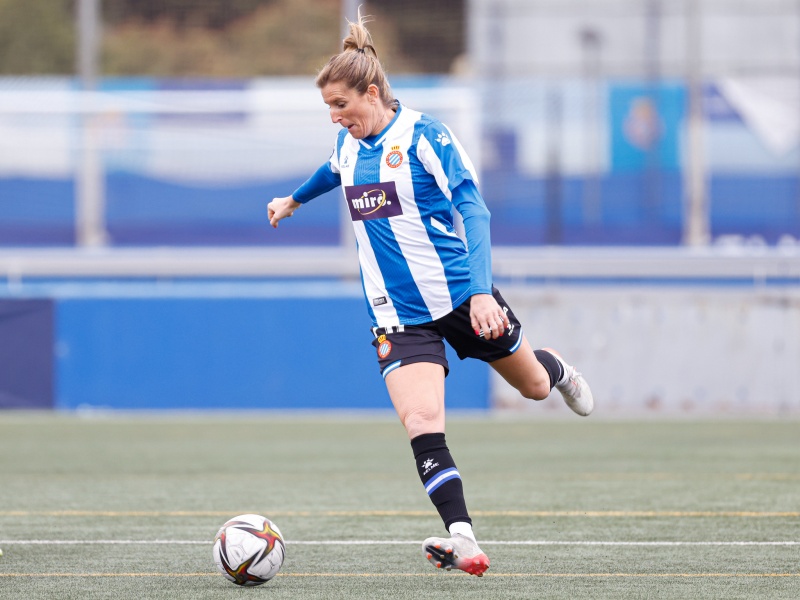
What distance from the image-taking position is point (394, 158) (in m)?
5.04

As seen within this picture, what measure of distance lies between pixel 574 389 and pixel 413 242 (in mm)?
1338

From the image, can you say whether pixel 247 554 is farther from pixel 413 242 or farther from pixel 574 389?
pixel 574 389

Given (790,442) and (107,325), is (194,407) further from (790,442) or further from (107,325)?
(790,442)

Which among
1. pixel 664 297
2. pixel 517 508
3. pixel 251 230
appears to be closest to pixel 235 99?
pixel 251 230

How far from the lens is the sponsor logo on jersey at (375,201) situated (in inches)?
200

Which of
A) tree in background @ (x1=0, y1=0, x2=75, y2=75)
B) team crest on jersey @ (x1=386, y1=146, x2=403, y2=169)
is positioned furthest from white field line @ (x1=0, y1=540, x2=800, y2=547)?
tree in background @ (x1=0, y1=0, x2=75, y2=75)

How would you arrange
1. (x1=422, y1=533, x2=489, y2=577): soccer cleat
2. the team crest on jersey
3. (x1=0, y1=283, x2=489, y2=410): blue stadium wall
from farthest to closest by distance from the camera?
(x1=0, y1=283, x2=489, y2=410): blue stadium wall
the team crest on jersey
(x1=422, y1=533, x2=489, y2=577): soccer cleat

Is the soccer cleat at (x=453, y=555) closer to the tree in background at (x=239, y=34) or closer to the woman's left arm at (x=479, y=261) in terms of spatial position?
the woman's left arm at (x=479, y=261)

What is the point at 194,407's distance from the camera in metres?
14.4

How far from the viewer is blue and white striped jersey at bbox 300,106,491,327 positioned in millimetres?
5031

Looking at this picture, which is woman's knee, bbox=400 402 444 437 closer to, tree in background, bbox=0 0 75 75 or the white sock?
the white sock

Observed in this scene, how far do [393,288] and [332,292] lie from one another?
925cm

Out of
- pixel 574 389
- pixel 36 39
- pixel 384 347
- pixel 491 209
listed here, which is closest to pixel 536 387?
pixel 574 389

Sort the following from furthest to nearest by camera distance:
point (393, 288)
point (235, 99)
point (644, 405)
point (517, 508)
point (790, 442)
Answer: point (235, 99), point (644, 405), point (790, 442), point (517, 508), point (393, 288)
